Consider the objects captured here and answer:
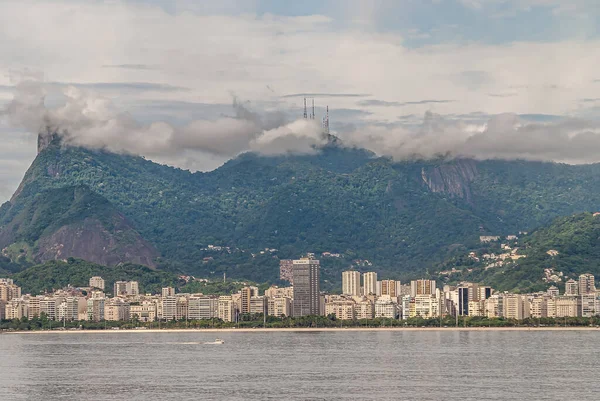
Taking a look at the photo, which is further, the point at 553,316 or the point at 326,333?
the point at 553,316

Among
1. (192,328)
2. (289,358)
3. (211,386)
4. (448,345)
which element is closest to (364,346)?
(448,345)

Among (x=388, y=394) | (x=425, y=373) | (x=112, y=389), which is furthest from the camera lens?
(x=425, y=373)

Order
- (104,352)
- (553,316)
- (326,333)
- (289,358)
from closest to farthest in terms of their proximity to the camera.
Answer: (289,358)
(104,352)
(326,333)
(553,316)

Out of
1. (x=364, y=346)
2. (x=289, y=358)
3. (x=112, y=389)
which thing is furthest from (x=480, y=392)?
(x=364, y=346)

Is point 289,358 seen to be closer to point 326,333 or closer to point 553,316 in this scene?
point 326,333

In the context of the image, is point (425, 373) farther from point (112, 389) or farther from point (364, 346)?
point (364, 346)

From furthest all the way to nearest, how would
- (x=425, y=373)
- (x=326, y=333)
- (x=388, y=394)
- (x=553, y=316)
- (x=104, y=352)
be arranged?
(x=553, y=316)
(x=326, y=333)
(x=104, y=352)
(x=425, y=373)
(x=388, y=394)
